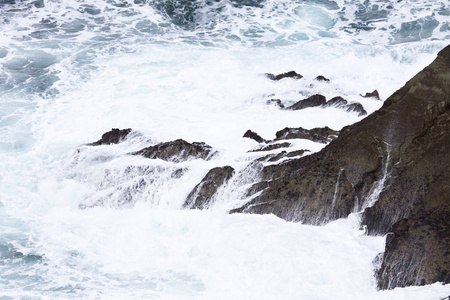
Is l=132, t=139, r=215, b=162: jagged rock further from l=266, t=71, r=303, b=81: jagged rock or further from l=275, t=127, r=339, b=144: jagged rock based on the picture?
l=266, t=71, r=303, b=81: jagged rock

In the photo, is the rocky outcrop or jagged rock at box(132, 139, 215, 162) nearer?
jagged rock at box(132, 139, 215, 162)

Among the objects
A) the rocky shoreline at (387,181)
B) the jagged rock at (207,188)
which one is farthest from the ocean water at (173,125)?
the rocky shoreline at (387,181)

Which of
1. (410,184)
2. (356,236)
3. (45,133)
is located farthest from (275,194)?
(45,133)

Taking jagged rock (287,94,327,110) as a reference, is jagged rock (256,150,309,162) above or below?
above

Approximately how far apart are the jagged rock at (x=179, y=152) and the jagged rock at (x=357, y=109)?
5.08 m

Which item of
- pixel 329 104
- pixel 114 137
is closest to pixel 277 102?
pixel 329 104

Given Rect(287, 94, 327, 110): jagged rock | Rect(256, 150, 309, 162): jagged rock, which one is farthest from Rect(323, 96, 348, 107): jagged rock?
Rect(256, 150, 309, 162): jagged rock

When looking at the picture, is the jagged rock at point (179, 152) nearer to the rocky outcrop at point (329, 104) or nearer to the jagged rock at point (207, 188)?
the jagged rock at point (207, 188)

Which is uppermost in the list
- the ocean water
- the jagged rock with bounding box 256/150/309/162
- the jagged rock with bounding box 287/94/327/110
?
the jagged rock with bounding box 256/150/309/162

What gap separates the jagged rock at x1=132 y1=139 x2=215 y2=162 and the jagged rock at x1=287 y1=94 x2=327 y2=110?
4.55 metres

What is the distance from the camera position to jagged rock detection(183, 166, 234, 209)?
39.8ft

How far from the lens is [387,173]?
10742mm

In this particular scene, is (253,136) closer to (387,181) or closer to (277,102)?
(277,102)

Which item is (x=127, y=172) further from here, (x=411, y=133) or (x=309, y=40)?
Result: (x=309, y=40)
